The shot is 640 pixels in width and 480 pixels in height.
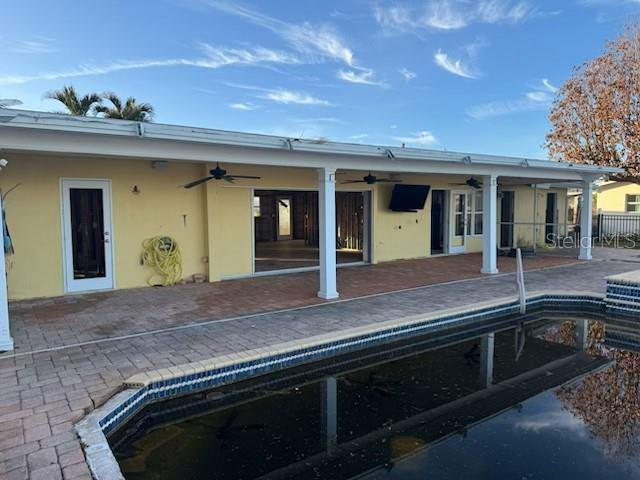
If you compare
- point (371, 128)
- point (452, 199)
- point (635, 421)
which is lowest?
point (635, 421)

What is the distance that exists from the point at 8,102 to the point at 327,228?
174 inches

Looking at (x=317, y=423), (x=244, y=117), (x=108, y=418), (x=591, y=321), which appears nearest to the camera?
(x=108, y=418)

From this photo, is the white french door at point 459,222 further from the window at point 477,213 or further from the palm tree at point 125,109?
the palm tree at point 125,109

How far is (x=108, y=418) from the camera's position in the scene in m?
3.43

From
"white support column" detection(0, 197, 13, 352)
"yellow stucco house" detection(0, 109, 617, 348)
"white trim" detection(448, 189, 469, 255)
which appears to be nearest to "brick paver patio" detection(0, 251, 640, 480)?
"white support column" detection(0, 197, 13, 352)

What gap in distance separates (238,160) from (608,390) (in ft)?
17.1

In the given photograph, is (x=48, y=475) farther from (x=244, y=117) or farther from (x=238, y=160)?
(x=244, y=117)

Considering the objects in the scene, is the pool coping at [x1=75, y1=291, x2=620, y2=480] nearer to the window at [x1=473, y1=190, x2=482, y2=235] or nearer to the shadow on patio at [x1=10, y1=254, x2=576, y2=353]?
the shadow on patio at [x1=10, y1=254, x2=576, y2=353]

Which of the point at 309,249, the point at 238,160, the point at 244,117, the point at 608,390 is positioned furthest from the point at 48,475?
the point at 244,117

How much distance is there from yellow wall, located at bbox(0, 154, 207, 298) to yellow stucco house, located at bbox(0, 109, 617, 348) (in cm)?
2

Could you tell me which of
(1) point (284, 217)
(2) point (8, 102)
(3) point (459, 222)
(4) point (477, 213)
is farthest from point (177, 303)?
(1) point (284, 217)

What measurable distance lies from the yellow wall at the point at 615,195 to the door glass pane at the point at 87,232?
75.2ft

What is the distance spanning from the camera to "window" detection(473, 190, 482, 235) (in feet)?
44.9

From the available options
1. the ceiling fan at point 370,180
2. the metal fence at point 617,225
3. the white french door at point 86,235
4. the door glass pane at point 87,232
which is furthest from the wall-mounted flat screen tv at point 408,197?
Answer: the metal fence at point 617,225
